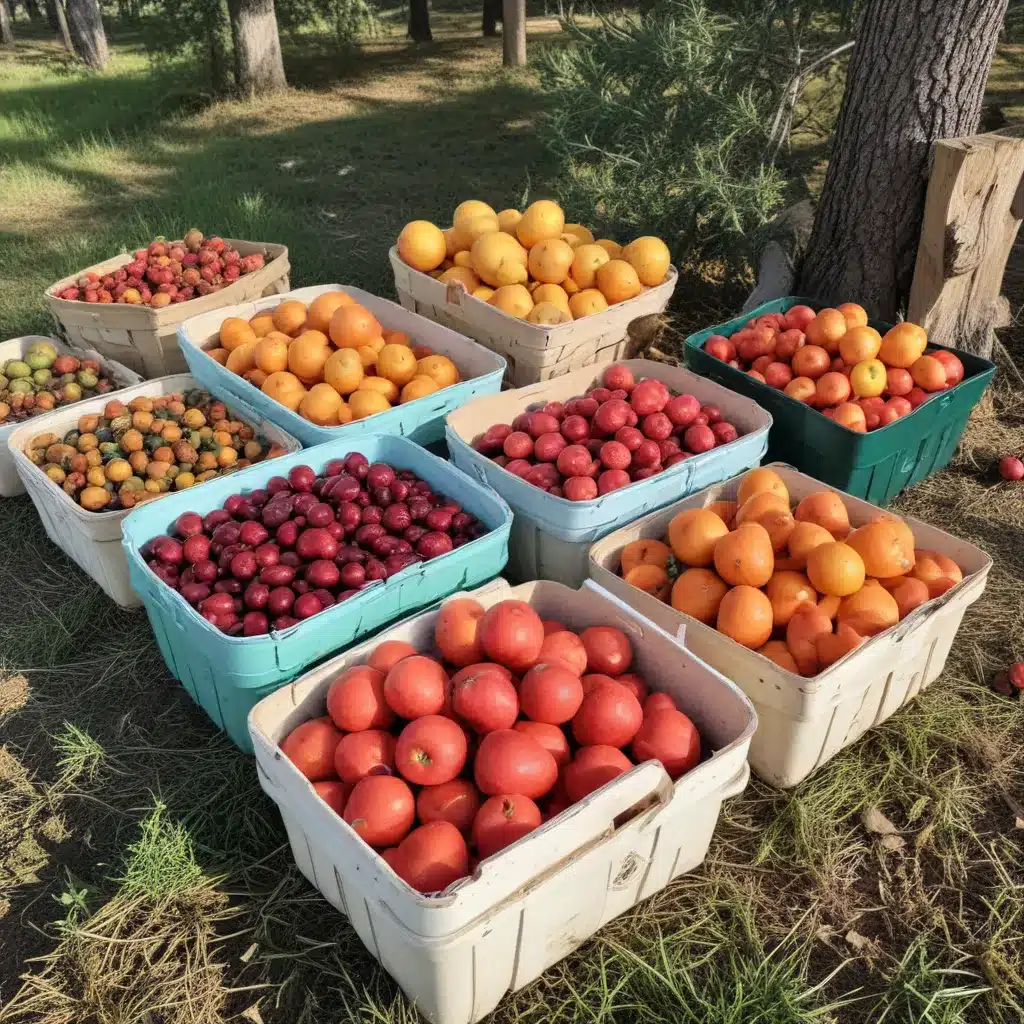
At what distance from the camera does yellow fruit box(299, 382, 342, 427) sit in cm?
350

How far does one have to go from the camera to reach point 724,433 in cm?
330

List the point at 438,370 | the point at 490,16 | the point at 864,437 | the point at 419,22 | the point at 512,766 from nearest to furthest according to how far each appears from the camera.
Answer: the point at 512,766 → the point at 864,437 → the point at 438,370 → the point at 419,22 → the point at 490,16

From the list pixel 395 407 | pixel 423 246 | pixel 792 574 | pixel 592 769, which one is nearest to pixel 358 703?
pixel 592 769

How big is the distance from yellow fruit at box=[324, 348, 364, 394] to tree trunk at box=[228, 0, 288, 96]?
8.72 m

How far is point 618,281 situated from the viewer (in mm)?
4004

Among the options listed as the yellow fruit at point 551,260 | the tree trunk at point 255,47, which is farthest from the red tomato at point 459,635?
the tree trunk at point 255,47

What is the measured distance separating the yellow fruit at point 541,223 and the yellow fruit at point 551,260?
93mm

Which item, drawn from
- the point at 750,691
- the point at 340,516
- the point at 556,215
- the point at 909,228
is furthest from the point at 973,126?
the point at 340,516

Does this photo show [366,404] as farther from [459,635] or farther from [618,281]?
[459,635]

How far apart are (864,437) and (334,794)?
2.33 metres

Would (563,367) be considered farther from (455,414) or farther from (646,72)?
(646,72)

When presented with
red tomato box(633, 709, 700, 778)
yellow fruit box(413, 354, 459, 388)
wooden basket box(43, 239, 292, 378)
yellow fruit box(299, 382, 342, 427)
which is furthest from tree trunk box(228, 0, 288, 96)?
red tomato box(633, 709, 700, 778)

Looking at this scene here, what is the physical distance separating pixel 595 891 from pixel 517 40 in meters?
11.8

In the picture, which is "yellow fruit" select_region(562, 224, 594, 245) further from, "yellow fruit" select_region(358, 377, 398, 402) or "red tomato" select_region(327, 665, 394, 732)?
"red tomato" select_region(327, 665, 394, 732)
